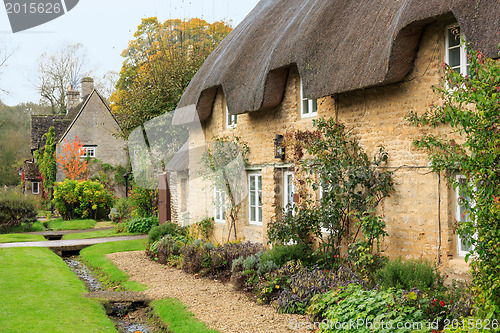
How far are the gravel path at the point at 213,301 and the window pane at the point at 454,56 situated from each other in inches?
179

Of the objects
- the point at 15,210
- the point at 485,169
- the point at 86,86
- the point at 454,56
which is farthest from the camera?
the point at 86,86

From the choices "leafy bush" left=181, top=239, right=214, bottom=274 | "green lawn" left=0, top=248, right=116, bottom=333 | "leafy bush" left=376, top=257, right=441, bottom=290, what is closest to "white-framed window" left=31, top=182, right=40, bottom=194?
"green lawn" left=0, top=248, right=116, bottom=333

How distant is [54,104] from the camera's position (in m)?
42.8

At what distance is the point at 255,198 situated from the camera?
41.0 feet

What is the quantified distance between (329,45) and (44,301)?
7.23 meters

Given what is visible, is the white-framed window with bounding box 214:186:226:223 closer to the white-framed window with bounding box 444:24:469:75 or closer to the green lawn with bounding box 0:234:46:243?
the white-framed window with bounding box 444:24:469:75

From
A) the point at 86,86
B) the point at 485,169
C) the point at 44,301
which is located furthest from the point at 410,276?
the point at 86,86

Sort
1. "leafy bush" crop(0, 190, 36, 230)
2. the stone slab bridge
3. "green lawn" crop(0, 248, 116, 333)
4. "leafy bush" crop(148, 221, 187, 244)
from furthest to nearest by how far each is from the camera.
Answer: "leafy bush" crop(0, 190, 36, 230)
the stone slab bridge
"leafy bush" crop(148, 221, 187, 244)
"green lawn" crop(0, 248, 116, 333)

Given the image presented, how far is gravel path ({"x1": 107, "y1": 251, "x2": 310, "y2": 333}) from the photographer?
7.20 m

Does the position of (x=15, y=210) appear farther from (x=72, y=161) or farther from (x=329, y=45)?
(x=329, y=45)

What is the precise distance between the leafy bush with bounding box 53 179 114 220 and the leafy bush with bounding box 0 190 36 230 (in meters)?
2.43

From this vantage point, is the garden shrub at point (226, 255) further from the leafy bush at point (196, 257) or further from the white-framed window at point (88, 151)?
the white-framed window at point (88, 151)

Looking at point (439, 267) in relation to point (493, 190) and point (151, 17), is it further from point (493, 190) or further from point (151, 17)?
point (151, 17)

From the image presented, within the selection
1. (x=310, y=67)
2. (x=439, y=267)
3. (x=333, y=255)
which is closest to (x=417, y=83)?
(x=310, y=67)
